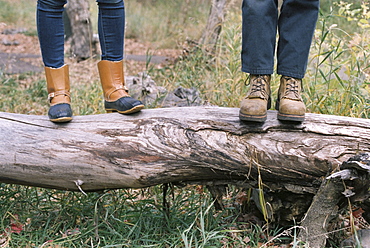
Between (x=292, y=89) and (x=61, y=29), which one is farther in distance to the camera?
(x=61, y=29)

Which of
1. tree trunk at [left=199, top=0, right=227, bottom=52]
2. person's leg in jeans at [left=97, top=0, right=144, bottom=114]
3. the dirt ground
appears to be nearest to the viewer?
person's leg in jeans at [left=97, top=0, right=144, bottom=114]

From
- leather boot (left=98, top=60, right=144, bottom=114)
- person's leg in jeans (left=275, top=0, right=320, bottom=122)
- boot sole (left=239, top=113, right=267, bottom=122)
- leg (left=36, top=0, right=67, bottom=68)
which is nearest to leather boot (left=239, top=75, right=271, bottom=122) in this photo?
boot sole (left=239, top=113, right=267, bottom=122)

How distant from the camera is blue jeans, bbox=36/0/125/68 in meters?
2.19

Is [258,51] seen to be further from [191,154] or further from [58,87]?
[58,87]

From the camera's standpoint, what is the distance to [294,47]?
7.00ft

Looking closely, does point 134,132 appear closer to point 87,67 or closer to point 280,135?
point 280,135

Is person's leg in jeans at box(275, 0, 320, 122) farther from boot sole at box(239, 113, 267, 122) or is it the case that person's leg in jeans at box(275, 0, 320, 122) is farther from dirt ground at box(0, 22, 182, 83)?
dirt ground at box(0, 22, 182, 83)

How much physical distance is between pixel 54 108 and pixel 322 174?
1.53 meters

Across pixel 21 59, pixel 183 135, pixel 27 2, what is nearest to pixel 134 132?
pixel 183 135

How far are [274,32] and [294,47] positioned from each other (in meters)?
0.14

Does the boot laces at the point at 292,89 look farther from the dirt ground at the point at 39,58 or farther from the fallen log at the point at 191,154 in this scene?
the dirt ground at the point at 39,58

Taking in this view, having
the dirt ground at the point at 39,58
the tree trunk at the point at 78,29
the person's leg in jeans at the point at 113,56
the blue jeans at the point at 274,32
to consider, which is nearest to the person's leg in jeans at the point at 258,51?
the blue jeans at the point at 274,32

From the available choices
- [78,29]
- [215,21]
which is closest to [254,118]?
[215,21]

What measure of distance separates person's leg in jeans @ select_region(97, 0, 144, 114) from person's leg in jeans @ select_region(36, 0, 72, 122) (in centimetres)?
23
